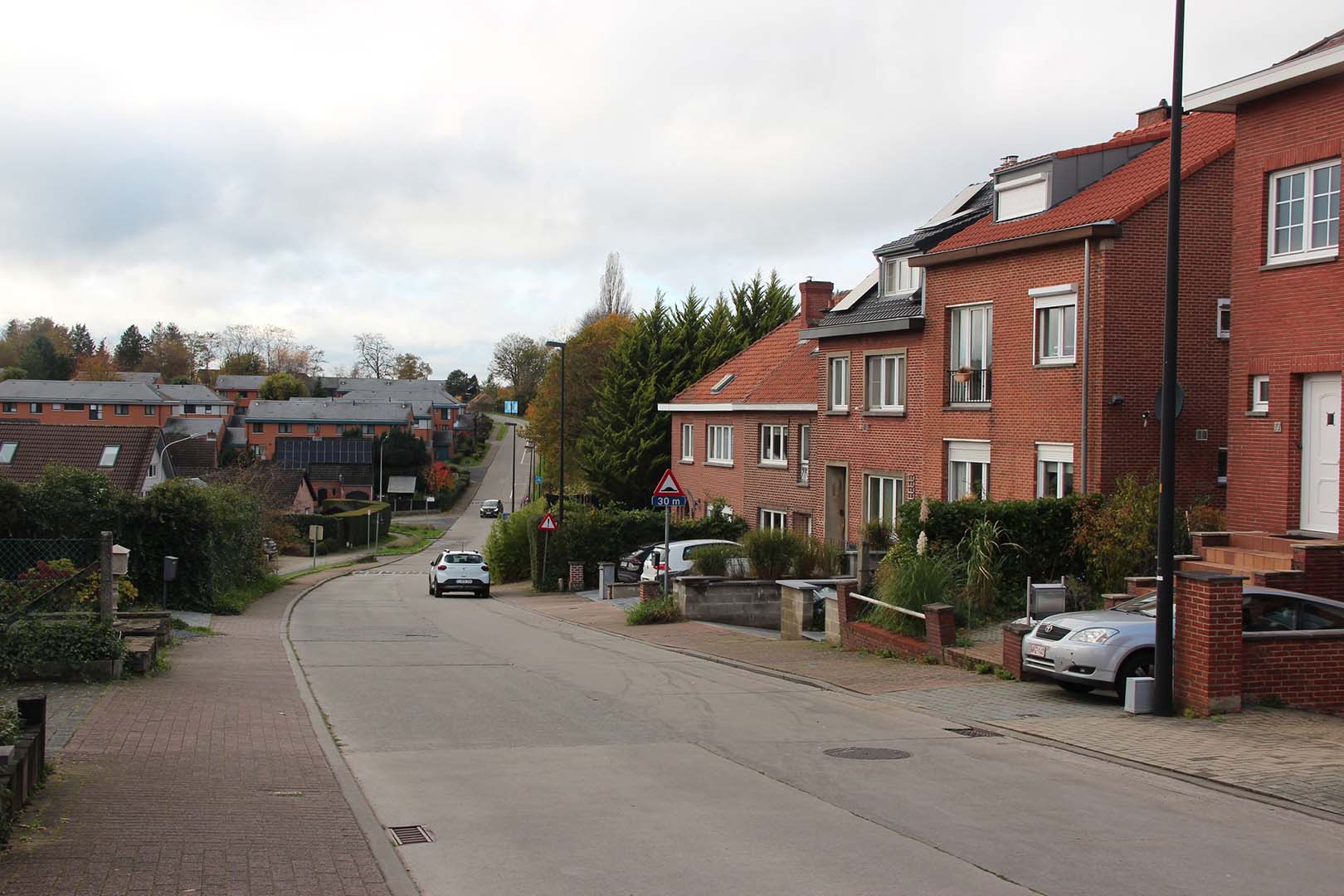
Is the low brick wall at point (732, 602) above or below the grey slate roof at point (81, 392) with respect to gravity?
below

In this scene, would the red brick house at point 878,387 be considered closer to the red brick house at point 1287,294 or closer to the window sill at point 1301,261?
the red brick house at point 1287,294

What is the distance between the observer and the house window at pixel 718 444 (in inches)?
1602

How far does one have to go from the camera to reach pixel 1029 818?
8.45m

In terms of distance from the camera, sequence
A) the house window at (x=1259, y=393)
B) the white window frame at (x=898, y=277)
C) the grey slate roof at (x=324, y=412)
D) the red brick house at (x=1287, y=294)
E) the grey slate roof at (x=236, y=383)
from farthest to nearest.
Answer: the grey slate roof at (x=236, y=383)
the grey slate roof at (x=324, y=412)
the white window frame at (x=898, y=277)
the house window at (x=1259, y=393)
the red brick house at (x=1287, y=294)

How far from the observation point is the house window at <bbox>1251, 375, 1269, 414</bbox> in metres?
18.2

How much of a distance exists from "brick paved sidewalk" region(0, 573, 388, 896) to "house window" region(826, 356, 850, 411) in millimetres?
20349

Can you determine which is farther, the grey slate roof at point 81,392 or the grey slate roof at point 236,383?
the grey slate roof at point 236,383

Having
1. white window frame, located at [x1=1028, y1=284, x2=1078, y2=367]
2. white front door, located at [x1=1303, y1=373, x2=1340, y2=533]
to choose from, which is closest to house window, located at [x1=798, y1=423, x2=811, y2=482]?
white window frame, located at [x1=1028, y1=284, x2=1078, y2=367]

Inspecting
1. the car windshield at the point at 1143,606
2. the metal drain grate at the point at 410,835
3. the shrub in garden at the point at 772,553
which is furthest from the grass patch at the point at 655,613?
the metal drain grate at the point at 410,835

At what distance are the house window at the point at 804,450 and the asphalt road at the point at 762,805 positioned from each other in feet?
64.7

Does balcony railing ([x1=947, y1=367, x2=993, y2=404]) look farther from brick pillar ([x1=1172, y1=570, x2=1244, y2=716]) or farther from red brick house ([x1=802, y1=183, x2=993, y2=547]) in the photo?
brick pillar ([x1=1172, y1=570, x2=1244, y2=716])

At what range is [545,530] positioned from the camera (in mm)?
40844

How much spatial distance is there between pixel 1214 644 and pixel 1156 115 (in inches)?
732

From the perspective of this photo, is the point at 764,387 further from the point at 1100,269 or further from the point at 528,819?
the point at 528,819
